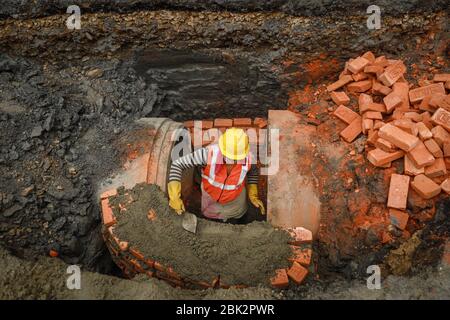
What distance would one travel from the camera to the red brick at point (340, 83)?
15.3ft

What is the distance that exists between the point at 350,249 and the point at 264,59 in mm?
2543

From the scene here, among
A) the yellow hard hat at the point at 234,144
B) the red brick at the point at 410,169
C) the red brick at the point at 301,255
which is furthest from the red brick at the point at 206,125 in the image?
the red brick at the point at 410,169

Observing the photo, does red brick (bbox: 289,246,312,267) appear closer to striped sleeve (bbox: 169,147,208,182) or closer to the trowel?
the trowel

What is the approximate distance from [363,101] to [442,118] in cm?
84

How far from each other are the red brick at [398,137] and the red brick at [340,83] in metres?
0.98

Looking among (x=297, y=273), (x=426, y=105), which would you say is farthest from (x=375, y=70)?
(x=297, y=273)

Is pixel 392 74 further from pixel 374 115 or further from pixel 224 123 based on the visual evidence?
pixel 224 123

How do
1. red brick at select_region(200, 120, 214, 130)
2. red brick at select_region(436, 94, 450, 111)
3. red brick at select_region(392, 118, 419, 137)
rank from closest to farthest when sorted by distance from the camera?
red brick at select_region(392, 118, 419, 137) → red brick at select_region(436, 94, 450, 111) → red brick at select_region(200, 120, 214, 130)

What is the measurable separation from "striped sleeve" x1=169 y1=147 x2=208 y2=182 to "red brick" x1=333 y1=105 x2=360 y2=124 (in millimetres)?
1627

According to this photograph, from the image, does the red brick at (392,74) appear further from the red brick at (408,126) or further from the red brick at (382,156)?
the red brick at (382,156)

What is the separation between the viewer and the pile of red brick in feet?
12.3

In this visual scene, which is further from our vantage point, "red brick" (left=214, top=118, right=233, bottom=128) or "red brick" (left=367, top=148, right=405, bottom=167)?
"red brick" (left=214, top=118, right=233, bottom=128)

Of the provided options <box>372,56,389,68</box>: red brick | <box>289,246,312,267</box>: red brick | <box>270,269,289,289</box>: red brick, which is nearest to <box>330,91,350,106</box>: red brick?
<box>372,56,389,68</box>: red brick
